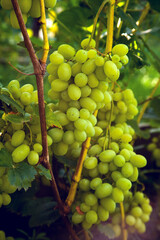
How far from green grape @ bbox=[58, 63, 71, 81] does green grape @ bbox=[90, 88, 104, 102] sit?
0.07 meters

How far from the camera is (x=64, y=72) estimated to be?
18.9 inches

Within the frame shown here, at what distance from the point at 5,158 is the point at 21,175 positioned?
0.05 metres

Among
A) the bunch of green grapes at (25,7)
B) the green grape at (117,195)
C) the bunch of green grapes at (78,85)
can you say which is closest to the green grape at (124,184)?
the green grape at (117,195)

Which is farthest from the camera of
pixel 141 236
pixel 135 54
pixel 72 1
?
pixel 72 1

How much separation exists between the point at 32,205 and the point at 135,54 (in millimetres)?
588

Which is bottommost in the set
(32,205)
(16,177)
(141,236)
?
(141,236)

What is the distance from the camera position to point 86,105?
1.70 feet

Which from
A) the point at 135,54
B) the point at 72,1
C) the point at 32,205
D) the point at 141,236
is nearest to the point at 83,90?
the point at 135,54

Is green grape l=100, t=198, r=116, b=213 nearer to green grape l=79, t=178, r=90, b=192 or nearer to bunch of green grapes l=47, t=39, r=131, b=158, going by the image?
green grape l=79, t=178, r=90, b=192

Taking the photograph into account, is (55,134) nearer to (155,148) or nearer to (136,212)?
(136,212)

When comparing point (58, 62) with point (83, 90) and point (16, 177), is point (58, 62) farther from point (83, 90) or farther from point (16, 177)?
point (16, 177)

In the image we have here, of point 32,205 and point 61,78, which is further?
point 32,205

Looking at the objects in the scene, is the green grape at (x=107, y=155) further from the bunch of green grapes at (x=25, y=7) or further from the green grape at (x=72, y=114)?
the bunch of green grapes at (x=25, y=7)

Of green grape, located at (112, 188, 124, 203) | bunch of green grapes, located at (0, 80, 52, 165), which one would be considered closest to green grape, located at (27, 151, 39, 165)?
bunch of green grapes, located at (0, 80, 52, 165)
